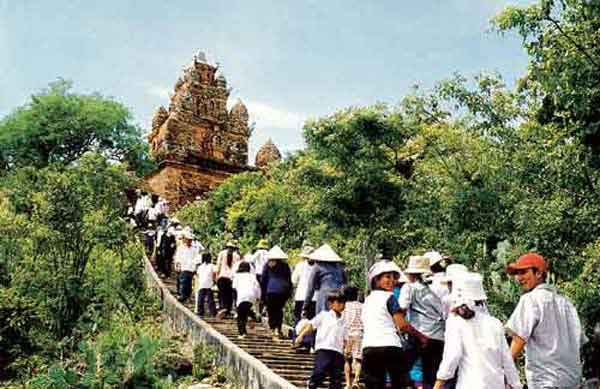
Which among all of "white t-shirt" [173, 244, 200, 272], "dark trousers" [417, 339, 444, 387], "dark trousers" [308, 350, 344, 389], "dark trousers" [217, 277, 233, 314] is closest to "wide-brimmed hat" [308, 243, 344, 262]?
"dark trousers" [308, 350, 344, 389]

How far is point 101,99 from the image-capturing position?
43188 mm

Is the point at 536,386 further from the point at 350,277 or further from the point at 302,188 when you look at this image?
the point at 302,188

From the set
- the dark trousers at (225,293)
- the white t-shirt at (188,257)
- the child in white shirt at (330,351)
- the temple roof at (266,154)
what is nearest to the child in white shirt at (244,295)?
the dark trousers at (225,293)

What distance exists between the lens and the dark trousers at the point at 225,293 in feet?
44.6

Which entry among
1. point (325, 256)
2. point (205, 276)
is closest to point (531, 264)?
point (325, 256)

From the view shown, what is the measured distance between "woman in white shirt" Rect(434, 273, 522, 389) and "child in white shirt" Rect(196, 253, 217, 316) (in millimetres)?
8894

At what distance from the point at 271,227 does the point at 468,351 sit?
19720mm

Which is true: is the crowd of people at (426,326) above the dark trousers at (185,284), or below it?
below

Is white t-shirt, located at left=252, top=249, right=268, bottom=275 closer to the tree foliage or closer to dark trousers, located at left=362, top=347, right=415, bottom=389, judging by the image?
the tree foliage

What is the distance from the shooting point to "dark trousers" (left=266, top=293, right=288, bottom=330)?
1164 centimetres

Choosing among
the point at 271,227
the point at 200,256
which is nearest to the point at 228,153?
the point at 271,227

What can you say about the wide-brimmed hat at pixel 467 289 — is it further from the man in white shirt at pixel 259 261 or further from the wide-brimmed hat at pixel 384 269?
the man in white shirt at pixel 259 261

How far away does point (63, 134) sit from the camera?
40.4m

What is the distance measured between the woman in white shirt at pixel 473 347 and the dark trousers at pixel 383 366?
4.46ft
